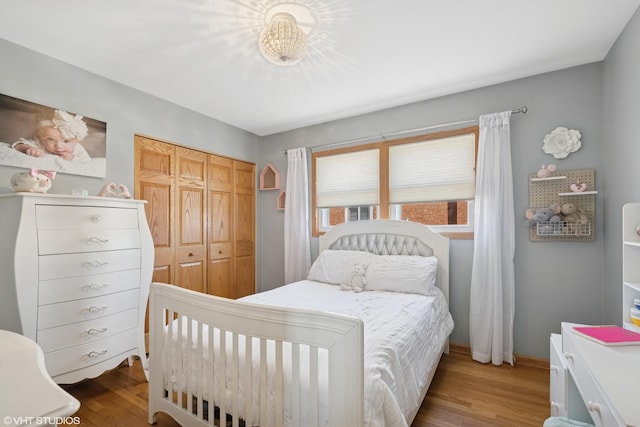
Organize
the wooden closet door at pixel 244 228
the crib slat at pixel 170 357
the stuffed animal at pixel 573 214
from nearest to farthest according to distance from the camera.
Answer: the crib slat at pixel 170 357 → the stuffed animal at pixel 573 214 → the wooden closet door at pixel 244 228

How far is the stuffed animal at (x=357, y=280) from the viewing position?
2.58 m

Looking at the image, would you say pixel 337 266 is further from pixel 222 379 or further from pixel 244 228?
pixel 222 379

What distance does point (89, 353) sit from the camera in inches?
74.7

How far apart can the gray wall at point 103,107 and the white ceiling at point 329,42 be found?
101 millimetres

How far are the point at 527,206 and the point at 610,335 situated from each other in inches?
55.9

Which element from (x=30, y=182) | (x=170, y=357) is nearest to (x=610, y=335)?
(x=170, y=357)

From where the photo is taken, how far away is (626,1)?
5.36ft

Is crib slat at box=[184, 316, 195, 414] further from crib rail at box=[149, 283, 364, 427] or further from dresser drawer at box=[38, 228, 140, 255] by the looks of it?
dresser drawer at box=[38, 228, 140, 255]

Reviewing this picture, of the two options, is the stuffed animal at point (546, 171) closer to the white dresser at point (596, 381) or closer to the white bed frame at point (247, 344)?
the white dresser at point (596, 381)

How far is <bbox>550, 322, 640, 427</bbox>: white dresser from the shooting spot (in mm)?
828

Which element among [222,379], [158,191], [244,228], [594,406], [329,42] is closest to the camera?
[594,406]

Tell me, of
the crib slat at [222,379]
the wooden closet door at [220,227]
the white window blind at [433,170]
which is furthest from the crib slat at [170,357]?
the white window blind at [433,170]

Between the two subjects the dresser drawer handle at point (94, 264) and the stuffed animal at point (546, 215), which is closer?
the dresser drawer handle at point (94, 264)

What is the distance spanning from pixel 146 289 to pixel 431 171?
2735 mm
